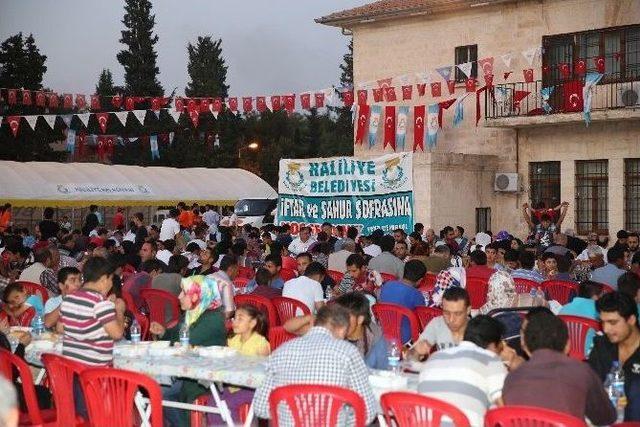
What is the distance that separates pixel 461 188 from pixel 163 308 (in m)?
14.7

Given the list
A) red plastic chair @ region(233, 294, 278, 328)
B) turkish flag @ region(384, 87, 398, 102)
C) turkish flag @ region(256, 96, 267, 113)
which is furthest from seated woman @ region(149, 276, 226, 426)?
turkish flag @ region(256, 96, 267, 113)

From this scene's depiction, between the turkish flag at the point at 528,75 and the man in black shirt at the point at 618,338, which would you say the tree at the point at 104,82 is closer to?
the turkish flag at the point at 528,75

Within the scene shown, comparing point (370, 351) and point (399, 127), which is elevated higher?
point (399, 127)

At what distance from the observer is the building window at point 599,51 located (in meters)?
24.7

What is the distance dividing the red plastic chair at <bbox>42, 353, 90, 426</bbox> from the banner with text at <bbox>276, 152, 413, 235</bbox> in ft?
52.4

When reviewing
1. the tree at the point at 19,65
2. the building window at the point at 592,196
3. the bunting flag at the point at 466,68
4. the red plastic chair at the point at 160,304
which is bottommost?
the red plastic chair at the point at 160,304

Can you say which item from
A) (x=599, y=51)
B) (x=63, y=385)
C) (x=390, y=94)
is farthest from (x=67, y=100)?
(x=63, y=385)

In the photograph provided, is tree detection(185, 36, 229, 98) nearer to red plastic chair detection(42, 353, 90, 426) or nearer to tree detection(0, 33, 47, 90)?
tree detection(0, 33, 47, 90)

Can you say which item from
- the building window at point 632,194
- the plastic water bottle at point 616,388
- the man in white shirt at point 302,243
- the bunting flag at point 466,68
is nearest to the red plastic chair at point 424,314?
the plastic water bottle at point 616,388

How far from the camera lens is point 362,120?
29.2 m

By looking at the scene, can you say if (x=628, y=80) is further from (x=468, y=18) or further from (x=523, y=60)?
(x=468, y=18)

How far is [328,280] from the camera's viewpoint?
1363 centimetres

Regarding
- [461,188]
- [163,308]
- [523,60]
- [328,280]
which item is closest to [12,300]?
[163,308]

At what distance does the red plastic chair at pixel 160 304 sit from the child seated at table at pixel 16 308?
219 centimetres
